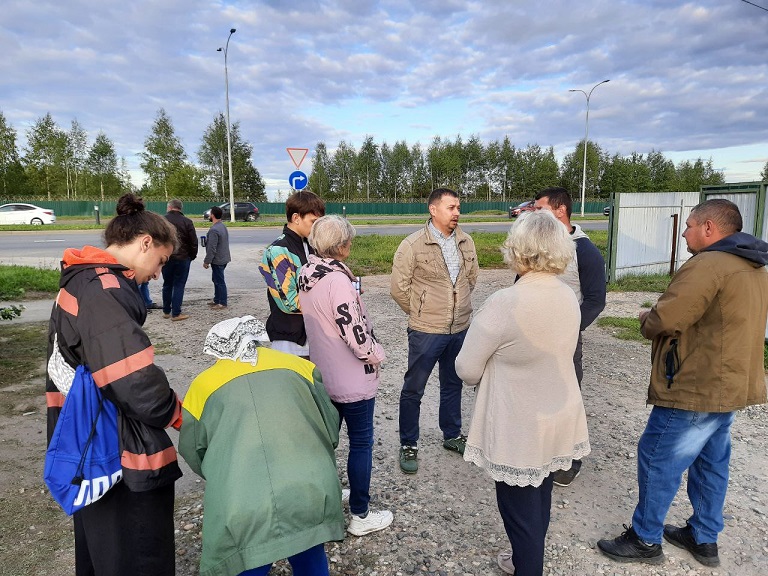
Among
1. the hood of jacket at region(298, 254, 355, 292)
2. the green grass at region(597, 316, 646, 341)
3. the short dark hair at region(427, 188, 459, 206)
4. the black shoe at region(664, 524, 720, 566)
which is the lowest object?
the black shoe at region(664, 524, 720, 566)

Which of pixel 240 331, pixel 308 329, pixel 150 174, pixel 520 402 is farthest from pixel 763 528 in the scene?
pixel 150 174

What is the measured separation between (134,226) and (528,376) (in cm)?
175

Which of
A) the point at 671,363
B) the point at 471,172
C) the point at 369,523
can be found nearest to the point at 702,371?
the point at 671,363

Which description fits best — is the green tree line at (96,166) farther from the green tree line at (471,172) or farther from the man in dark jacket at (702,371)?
the man in dark jacket at (702,371)

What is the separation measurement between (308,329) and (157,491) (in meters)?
1.18

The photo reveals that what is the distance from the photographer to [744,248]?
8.18 ft

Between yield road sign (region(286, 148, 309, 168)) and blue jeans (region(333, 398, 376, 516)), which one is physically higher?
yield road sign (region(286, 148, 309, 168))

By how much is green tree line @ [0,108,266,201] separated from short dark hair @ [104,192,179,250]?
4929cm

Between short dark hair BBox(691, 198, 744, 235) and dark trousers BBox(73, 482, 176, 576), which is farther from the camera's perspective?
short dark hair BBox(691, 198, 744, 235)

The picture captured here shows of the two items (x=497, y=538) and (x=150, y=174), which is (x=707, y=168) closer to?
(x=150, y=174)

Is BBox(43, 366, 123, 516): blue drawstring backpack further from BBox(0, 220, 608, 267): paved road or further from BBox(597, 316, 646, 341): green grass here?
BBox(0, 220, 608, 267): paved road

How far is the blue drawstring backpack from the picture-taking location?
174 centimetres

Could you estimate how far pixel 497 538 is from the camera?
298 centimetres

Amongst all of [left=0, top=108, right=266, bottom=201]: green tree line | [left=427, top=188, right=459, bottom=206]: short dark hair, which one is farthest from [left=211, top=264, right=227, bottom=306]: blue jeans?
[left=0, top=108, right=266, bottom=201]: green tree line
